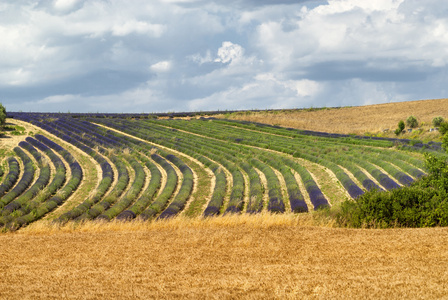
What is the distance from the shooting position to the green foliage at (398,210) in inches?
691

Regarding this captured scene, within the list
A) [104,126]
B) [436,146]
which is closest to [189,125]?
[104,126]

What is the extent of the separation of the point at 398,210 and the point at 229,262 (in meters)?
8.46

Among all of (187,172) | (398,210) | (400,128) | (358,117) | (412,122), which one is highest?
(358,117)

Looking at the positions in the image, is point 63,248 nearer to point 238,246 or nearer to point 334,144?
point 238,246

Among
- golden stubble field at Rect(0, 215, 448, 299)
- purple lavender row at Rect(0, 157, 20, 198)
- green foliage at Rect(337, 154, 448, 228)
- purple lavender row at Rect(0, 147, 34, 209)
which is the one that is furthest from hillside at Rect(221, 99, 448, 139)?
golden stubble field at Rect(0, 215, 448, 299)

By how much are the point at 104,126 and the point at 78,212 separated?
33463 mm

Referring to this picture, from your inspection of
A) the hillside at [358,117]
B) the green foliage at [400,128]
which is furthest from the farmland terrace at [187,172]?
the hillside at [358,117]

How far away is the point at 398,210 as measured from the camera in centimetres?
1778

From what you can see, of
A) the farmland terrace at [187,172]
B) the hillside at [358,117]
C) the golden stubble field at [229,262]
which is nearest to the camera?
the golden stubble field at [229,262]

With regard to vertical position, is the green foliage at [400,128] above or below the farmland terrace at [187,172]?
above

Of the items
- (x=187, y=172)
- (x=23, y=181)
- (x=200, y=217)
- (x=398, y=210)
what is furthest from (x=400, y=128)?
(x=23, y=181)

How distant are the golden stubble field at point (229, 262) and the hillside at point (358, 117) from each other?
136ft

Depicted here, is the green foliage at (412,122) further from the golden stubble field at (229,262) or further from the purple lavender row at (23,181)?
the golden stubble field at (229,262)

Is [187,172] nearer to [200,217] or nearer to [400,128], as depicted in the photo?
[200,217]
